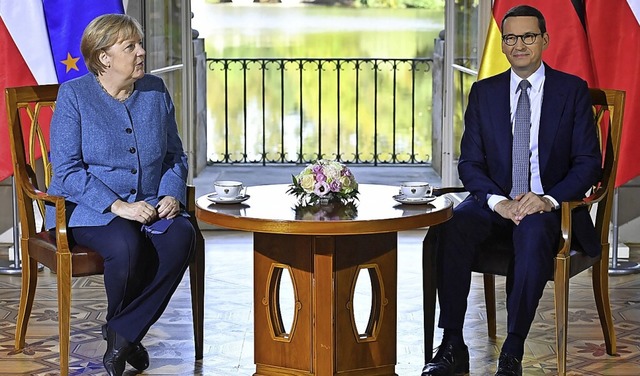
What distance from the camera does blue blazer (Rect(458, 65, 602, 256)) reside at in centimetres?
377

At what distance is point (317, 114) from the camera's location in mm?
15875

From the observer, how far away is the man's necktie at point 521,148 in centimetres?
383

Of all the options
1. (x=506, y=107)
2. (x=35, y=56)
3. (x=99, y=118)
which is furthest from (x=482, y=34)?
(x=99, y=118)

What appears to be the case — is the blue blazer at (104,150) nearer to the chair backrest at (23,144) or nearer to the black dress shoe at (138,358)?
the chair backrest at (23,144)

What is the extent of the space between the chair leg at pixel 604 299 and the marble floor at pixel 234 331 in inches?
2.1

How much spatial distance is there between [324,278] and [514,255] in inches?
26.2

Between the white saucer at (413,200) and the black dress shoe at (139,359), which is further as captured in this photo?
the black dress shoe at (139,359)

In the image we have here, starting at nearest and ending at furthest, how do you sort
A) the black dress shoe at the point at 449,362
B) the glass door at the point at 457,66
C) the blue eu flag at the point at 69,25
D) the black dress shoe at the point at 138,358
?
the black dress shoe at the point at 449,362, the black dress shoe at the point at 138,358, the blue eu flag at the point at 69,25, the glass door at the point at 457,66

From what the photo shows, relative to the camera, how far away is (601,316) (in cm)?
396

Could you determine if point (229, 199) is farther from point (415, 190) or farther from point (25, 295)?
point (25, 295)

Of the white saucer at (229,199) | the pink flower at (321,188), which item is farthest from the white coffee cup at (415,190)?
the white saucer at (229,199)

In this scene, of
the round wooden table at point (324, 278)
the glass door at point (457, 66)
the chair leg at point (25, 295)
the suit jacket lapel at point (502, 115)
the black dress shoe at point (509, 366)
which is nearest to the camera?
the round wooden table at point (324, 278)

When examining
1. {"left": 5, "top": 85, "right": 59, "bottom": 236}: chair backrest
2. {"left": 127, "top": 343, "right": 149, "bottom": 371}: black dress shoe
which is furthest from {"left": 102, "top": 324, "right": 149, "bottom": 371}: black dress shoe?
{"left": 5, "top": 85, "right": 59, "bottom": 236}: chair backrest

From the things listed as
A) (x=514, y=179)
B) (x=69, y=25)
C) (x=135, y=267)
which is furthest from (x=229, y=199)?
(x=69, y=25)
